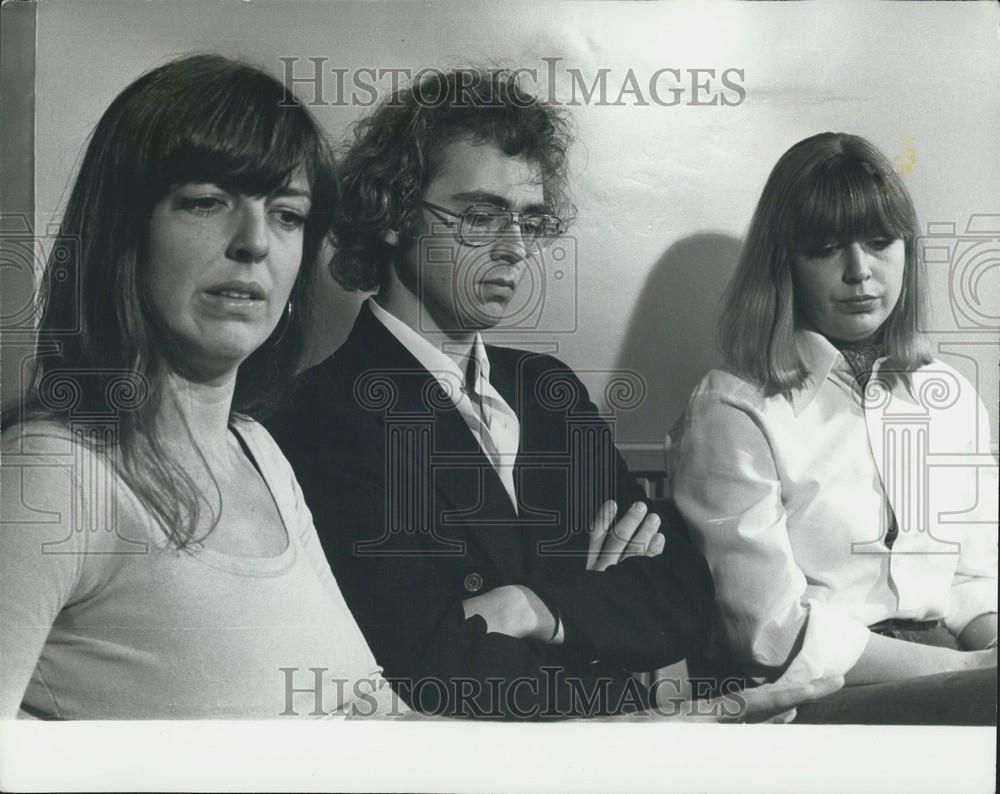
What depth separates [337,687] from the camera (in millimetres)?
3135

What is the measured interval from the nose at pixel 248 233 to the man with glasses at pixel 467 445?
0.20 metres

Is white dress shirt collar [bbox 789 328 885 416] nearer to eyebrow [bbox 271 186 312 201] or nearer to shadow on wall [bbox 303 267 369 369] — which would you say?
shadow on wall [bbox 303 267 369 369]

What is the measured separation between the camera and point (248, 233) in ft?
10.1

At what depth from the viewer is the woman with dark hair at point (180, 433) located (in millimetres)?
3086

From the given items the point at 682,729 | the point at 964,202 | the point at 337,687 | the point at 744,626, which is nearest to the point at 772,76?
the point at 964,202

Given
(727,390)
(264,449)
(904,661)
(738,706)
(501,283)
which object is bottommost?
(738,706)

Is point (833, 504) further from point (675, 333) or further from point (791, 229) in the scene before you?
point (791, 229)

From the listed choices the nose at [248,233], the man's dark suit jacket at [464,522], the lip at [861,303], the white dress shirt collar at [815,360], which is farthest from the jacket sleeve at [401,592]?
the lip at [861,303]

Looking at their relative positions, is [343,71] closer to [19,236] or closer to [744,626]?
[19,236]

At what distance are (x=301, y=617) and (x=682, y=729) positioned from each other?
40.6 inches

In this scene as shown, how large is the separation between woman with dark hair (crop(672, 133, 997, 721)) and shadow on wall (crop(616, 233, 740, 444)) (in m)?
0.04

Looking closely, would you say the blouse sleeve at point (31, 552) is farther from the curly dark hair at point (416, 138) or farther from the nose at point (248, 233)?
the curly dark hair at point (416, 138)

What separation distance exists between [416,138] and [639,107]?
0.58m

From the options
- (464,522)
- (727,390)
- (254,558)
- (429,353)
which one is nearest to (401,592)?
(464,522)
